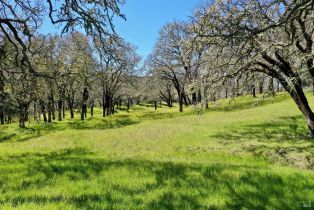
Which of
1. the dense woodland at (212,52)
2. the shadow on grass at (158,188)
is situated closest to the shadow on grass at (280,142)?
the dense woodland at (212,52)

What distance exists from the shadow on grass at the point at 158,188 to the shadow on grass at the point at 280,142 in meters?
5.64

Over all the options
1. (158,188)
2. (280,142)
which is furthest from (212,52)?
(158,188)

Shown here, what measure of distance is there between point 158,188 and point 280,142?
13.1 m

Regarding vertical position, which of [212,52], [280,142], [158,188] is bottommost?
[280,142]

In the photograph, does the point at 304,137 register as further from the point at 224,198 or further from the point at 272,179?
the point at 224,198

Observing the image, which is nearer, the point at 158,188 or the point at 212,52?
the point at 158,188

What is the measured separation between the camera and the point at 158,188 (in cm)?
690

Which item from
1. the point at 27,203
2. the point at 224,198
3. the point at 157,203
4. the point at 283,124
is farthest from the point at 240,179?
the point at 283,124

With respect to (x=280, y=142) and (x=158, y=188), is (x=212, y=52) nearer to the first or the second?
(x=280, y=142)

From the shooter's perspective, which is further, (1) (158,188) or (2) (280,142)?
(2) (280,142)

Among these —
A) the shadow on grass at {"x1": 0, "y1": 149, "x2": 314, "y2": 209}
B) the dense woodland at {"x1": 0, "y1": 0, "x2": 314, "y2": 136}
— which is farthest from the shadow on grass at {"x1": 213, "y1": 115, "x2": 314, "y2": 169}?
the shadow on grass at {"x1": 0, "y1": 149, "x2": 314, "y2": 209}

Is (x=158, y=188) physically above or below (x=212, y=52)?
below

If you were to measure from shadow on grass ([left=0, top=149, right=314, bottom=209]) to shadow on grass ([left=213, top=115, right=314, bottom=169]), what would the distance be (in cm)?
564

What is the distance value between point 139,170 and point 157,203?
127 inches
